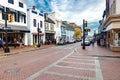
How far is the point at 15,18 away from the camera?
992 inches

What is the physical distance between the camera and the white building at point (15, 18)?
22.3 metres

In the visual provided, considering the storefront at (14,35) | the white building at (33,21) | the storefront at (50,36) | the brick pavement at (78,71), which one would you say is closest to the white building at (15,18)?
the storefront at (14,35)

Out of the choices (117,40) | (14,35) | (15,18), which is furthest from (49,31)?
(117,40)

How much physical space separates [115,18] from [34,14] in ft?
64.6

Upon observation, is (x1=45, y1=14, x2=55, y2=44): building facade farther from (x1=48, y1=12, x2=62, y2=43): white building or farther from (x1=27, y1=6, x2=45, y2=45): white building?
(x1=27, y1=6, x2=45, y2=45): white building

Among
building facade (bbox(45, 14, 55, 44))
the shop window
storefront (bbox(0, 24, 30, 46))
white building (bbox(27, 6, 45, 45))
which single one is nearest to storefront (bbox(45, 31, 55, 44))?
building facade (bbox(45, 14, 55, 44))

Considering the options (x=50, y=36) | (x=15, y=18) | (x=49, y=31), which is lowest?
(x=50, y=36)

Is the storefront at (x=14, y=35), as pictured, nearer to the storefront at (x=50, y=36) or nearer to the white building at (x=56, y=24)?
the storefront at (x=50, y=36)

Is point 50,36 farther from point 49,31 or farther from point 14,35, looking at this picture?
point 14,35

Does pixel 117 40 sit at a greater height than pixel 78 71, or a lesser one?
greater

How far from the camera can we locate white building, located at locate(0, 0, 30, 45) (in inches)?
878

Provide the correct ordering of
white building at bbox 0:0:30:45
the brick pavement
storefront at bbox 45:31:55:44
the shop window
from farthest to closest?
storefront at bbox 45:31:55:44, white building at bbox 0:0:30:45, the shop window, the brick pavement

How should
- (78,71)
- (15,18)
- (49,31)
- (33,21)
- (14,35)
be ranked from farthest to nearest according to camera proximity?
(49,31) < (33,21) < (14,35) < (15,18) < (78,71)

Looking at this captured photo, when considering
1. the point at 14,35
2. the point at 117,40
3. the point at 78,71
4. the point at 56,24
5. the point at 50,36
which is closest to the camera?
the point at 78,71
